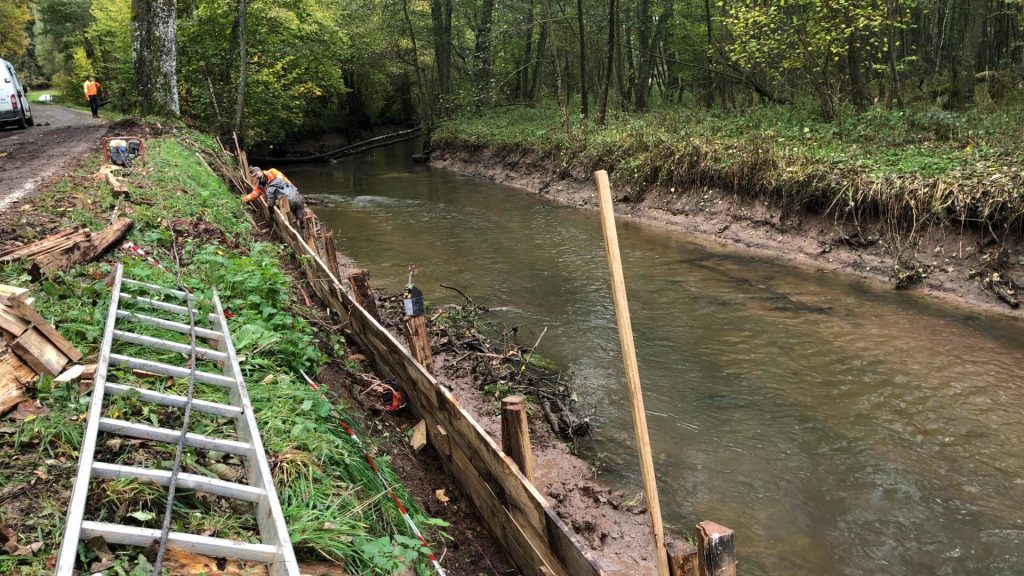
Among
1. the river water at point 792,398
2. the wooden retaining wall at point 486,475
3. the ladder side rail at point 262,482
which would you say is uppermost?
the ladder side rail at point 262,482

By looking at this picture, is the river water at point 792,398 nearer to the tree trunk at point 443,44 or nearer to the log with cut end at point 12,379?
the log with cut end at point 12,379

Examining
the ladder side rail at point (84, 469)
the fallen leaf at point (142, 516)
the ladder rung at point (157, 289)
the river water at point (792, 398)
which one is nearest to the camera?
the ladder side rail at point (84, 469)

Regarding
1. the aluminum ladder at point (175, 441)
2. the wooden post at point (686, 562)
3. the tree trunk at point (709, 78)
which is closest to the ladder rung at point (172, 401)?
the aluminum ladder at point (175, 441)

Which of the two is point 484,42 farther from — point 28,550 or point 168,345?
point 28,550

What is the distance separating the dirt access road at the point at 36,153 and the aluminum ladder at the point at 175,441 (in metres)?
4.33

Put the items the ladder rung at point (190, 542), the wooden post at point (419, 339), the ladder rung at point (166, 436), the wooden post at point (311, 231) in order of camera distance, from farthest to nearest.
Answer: the wooden post at point (311, 231) < the wooden post at point (419, 339) < the ladder rung at point (166, 436) < the ladder rung at point (190, 542)

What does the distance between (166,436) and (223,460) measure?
34cm

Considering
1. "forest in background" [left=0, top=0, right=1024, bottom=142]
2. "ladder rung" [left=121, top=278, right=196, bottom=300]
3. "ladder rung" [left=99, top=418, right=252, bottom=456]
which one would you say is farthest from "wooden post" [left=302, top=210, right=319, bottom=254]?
"forest in background" [left=0, top=0, right=1024, bottom=142]

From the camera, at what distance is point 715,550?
2785 millimetres

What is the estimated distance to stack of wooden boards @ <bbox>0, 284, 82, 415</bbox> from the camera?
12.1ft

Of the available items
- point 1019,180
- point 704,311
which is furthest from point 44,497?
point 1019,180

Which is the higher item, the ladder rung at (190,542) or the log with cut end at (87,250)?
the log with cut end at (87,250)

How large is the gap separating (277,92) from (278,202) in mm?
14490

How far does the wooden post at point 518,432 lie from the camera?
13.2 ft
